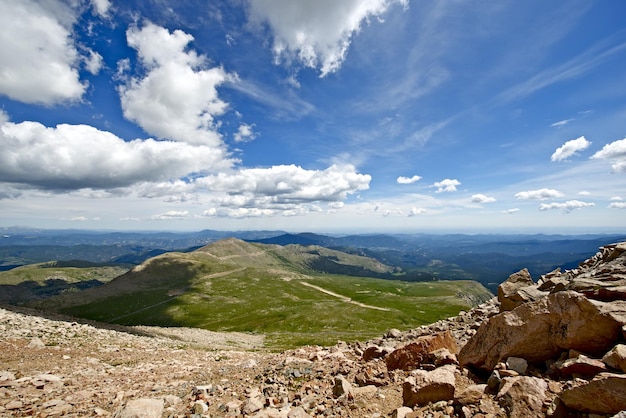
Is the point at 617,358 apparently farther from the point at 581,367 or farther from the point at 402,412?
the point at 402,412

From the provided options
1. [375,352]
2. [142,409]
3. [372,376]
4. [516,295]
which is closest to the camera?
[142,409]

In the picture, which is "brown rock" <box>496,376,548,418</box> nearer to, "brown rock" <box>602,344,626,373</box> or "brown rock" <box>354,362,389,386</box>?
"brown rock" <box>602,344,626,373</box>

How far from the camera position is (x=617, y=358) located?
10.1 metres

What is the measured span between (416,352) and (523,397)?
6568 mm

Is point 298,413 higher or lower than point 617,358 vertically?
lower

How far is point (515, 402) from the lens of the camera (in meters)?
10.1

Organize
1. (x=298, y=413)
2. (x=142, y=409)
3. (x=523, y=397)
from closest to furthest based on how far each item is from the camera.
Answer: (x=523, y=397), (x=298, y=413), (x=142, y=409)

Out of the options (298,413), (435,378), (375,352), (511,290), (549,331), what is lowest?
(375,352)

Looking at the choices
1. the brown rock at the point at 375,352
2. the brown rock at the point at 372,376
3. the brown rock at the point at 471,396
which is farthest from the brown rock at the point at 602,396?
the brown rock at the point at 375,352

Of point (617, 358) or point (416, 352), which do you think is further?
point (416, 352)

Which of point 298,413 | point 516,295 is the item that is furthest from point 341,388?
point 516,295

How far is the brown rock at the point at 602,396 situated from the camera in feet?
28.7

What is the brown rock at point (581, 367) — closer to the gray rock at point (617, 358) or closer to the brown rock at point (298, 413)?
the gray rock at point (617, 358)

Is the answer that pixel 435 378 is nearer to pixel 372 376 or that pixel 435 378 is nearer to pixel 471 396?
pixel 471 396
